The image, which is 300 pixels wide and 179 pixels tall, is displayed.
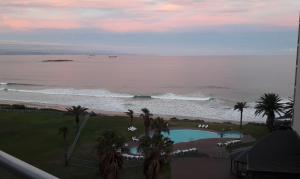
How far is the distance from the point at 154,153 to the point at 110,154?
A: 2.45 meters

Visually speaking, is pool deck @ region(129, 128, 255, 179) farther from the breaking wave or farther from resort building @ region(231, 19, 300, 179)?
Result: the breaking wave

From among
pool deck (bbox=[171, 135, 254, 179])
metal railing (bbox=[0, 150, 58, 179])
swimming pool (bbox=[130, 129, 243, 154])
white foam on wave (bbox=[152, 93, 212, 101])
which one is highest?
white foam on wave (bbox=[152, 93, 212, 101])

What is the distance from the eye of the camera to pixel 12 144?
38.2 metres

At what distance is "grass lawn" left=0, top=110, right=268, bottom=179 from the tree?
532cm

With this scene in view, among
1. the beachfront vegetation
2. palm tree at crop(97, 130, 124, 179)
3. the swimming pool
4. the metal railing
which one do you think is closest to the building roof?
the beachfront vegetation

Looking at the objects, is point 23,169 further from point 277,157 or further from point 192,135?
point 192,135

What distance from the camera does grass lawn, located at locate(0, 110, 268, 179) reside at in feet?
98.3

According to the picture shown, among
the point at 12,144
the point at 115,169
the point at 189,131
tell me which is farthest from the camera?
the point at 189,131

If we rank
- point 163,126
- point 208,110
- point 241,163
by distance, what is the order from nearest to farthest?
point 241,163
point 163,126
point 208,110

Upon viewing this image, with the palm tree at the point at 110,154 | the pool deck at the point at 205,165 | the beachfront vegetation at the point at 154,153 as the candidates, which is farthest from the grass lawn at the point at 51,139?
the beachfront vegetation at the point at 154,153

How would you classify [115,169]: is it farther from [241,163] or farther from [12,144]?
[12,144]

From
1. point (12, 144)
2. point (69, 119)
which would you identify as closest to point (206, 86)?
point (69, 119)

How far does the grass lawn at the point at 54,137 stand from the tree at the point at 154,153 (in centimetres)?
532

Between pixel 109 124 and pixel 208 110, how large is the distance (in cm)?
2655
